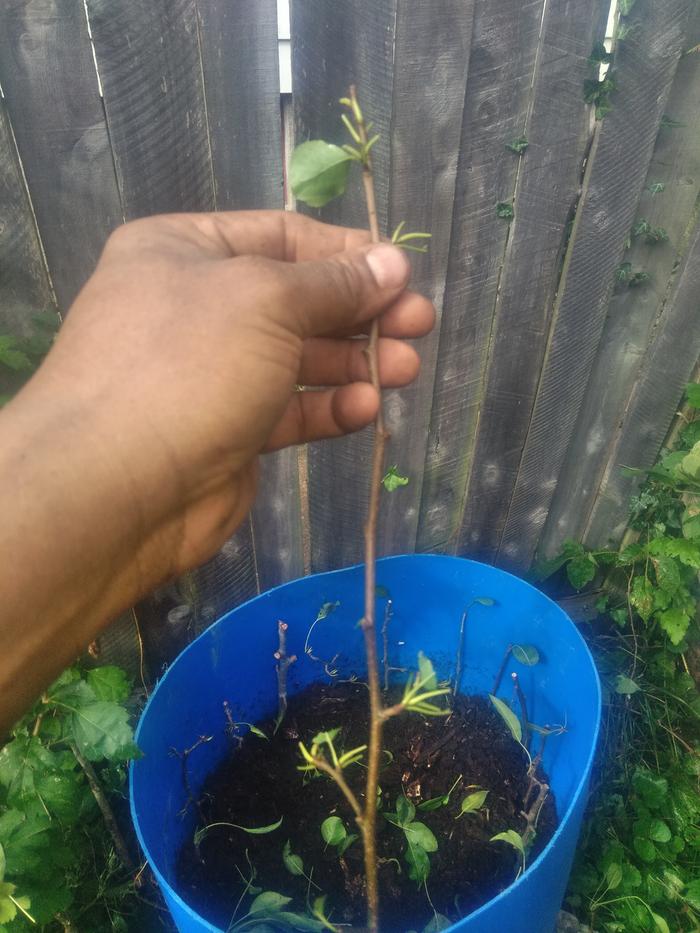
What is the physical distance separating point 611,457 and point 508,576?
902 millimetres

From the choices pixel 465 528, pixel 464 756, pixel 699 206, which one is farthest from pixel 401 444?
pixel 699 206

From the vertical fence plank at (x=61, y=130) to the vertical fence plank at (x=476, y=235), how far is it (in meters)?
0.78

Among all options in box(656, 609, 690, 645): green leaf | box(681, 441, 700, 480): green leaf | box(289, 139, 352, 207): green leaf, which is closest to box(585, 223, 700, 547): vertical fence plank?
box(681, 441, 700, 480): green leaf

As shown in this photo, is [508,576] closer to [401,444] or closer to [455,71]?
[401,444]

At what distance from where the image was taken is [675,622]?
188cm

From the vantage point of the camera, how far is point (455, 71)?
4.42 ft

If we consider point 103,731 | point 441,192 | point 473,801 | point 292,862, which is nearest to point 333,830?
point 292,862

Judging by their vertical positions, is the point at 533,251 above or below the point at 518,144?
below

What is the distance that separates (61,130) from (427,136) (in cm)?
75

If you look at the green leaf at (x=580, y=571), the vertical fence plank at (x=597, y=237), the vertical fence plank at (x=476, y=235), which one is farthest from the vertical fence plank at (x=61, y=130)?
the green leaf at (x=580, y=571)

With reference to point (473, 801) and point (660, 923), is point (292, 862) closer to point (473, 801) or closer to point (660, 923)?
point (473, 801)

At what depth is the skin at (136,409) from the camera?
815 mm

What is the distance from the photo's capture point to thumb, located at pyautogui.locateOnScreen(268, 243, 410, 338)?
3.08 feet

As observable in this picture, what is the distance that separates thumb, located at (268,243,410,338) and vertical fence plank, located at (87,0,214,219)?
538mm
